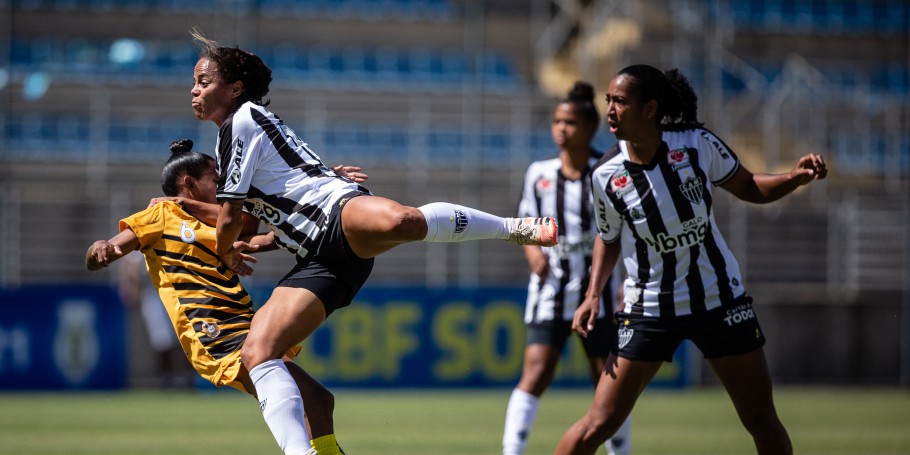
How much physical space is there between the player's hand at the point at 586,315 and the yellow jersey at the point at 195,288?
1.80 metres

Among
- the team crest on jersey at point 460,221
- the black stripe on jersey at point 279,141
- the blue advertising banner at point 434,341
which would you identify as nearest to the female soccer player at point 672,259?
the team crest on jersey at point 460,221

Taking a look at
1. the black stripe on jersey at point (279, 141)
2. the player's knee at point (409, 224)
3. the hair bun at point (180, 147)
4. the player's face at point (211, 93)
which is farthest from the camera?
the hair bun at point (180, 147)

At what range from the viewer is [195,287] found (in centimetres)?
613

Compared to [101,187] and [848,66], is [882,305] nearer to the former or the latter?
[848,66]

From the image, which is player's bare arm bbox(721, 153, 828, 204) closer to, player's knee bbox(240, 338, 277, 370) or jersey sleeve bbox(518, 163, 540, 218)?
jersey sleeve bbox(518, 163, 540, 218)

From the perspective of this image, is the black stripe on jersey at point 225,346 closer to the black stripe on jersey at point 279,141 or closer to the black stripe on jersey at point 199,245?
the black stripe on jersey at point 199,245

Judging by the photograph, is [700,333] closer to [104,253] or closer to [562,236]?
[562,236]

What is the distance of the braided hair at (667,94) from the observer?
616 cm

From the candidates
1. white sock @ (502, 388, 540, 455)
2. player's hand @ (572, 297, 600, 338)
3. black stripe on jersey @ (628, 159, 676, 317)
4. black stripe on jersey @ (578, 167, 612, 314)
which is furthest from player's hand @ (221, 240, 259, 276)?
black stripe on jersey @ (578, 167, 612, 314)

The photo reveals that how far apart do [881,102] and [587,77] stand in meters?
6.34

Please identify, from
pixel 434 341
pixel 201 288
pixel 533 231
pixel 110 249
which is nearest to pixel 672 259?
pixel 533 231

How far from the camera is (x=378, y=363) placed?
17.1 meters

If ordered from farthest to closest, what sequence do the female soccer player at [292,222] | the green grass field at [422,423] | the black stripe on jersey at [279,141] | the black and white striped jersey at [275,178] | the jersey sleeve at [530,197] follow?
the green grass field at [422,423] < the jersey sleeve at [530,197] < the black stripe on jersey at [279,141] < the black and white striped jersey at [275,178] < the female soccer player at [292,222]

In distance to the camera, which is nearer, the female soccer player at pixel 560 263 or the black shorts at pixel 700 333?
the black shorts at pixel 700 333
